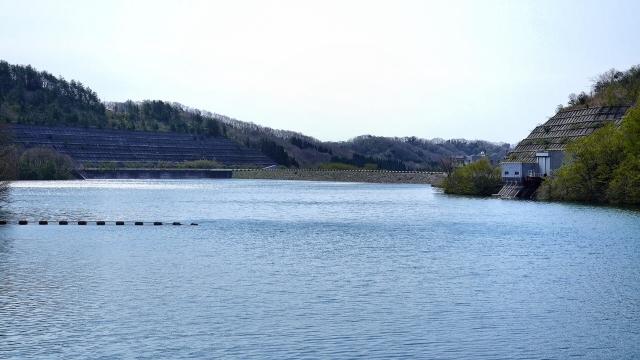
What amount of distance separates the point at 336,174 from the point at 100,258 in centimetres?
14858

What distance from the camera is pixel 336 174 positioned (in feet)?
607

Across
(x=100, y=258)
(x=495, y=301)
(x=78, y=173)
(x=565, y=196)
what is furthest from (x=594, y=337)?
(x=78, y=173)

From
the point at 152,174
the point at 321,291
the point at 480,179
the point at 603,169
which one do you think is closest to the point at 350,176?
the point at 152,174

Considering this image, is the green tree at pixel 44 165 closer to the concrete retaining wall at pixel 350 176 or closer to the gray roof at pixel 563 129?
the concrete retaining wall at pixel 350 176

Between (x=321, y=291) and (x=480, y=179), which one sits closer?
(x=321, y=291)

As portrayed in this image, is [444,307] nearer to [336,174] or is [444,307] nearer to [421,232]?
[421,232]

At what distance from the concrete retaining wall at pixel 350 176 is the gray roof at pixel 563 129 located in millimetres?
38391

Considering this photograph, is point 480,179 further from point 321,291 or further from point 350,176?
point 350,176

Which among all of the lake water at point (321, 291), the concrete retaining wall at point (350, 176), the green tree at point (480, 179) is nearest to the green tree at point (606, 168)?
the green tree at point (480, 179)

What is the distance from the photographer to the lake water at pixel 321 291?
70.3 feet

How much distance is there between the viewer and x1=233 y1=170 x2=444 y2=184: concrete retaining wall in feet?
528

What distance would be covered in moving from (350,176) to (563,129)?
77894 millimetres

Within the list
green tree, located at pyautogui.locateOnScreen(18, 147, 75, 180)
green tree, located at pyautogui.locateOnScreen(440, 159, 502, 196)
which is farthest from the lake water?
green tree, located at pyautogui.locateOnScreen(18, 147, 75, 180)

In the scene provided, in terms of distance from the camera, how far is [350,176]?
18162 cm
